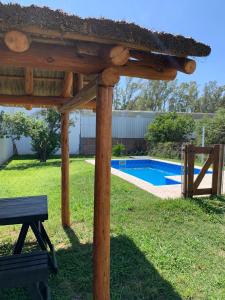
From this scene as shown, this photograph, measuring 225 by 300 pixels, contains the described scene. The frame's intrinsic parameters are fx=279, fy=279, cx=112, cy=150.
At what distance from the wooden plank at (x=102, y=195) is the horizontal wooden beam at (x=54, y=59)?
21 cm

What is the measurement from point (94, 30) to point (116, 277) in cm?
274

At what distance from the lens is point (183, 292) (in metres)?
3.07

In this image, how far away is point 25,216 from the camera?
3238mm

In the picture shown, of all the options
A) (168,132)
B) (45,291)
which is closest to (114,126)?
(168,132)

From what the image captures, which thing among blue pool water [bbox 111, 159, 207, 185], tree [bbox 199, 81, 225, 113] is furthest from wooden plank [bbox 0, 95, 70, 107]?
tree [bbox 199, 81, 225, 113]

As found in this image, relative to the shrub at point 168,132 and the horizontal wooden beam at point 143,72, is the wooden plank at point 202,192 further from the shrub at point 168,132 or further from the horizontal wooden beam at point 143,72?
the shrub at point 168,132

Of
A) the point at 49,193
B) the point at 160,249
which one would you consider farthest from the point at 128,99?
the point at 160,249

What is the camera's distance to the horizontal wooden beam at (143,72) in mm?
2520

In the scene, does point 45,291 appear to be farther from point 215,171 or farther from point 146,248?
point 215,171

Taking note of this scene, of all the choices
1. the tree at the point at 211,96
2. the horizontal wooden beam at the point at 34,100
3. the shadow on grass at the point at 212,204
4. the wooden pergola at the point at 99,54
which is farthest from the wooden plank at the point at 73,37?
the tree at the point at 211,96

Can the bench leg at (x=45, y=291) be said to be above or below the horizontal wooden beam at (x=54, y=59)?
below

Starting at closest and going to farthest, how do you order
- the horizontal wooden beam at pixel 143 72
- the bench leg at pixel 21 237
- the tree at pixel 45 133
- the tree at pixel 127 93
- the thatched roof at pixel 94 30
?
the thatched roof at pixel 94 30 → the horizontal wooden beam at pixel 143 72 → the bench leg at pixel 21 237 → the tree at pixel 45 133 → the tree at pixel 127 93

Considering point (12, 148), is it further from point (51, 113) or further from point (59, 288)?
point (59, 288)

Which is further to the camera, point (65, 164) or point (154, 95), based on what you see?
point (154, 95)
